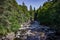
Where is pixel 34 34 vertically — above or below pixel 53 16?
below

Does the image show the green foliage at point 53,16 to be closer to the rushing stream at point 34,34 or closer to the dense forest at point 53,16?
the dense forest at point 53,16

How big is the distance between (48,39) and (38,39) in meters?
2.52

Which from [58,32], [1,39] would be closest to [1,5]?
[1,39]

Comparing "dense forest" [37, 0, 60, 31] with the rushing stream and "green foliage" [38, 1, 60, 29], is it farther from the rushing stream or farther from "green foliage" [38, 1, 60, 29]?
the rushing stream

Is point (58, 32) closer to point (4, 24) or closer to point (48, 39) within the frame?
point (48, 39)

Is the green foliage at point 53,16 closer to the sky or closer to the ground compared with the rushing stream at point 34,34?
closer to the sky

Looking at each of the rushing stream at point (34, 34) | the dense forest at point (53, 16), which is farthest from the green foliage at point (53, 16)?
the rushing stream at point (34, 34)

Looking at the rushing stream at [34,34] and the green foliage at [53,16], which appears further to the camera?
the rushing stream at [34,34]

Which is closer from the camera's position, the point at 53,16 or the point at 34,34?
the point at 53,16

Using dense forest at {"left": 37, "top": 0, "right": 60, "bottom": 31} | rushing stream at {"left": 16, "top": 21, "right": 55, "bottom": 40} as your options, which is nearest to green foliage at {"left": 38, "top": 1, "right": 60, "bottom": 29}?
dense forest at {"left": 37, "top": 0, "right": 60, "bottom": 31}

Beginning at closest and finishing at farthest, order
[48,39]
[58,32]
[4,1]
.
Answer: [4,1], [48,39], [58,32]

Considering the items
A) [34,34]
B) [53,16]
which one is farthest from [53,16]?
[34,34]

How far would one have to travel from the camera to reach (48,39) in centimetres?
3088

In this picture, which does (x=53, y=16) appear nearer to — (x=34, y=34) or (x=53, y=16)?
(x=53, y=16)
